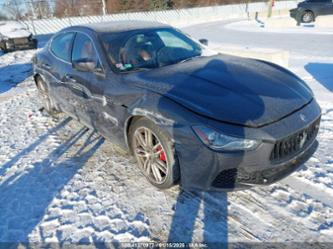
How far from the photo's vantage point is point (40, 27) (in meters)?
20.5

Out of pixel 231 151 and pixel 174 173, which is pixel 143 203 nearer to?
pixel 174 173

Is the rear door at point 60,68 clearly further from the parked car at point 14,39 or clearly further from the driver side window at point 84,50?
the parked car at point 14,39

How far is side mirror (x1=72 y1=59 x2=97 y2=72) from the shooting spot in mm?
3242

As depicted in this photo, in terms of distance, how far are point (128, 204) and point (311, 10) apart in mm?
19043

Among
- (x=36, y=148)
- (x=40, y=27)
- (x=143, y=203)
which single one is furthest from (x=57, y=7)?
(x=143, y=203)

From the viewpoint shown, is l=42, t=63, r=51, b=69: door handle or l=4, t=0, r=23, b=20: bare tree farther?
l=4, t=0, r=23, b=20: bare tree

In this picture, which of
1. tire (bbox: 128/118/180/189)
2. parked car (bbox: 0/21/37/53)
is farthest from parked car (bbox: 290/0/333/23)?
tire (bbox: 128/118/180/189)

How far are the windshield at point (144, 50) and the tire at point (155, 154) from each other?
2.50 feet

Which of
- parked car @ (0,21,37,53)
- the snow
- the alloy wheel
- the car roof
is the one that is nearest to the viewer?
the alloy wheel

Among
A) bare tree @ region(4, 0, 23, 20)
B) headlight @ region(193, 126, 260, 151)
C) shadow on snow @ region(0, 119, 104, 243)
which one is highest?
bare tree @ region(4, 0, 23, 20)

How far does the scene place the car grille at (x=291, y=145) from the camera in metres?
2.31

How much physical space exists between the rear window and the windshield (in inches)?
31.5

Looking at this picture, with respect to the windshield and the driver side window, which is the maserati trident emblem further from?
the driver side window

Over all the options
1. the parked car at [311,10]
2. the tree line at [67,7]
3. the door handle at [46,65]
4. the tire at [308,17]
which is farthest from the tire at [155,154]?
the tree line at [67,7]
